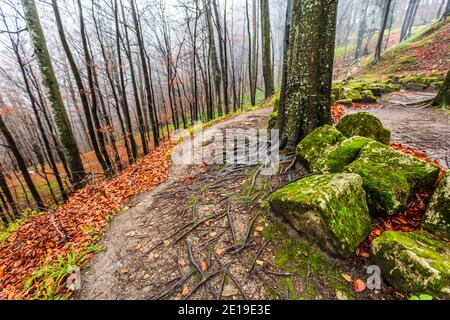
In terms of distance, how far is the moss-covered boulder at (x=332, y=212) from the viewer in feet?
7.20

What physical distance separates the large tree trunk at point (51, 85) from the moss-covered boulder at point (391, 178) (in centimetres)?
661

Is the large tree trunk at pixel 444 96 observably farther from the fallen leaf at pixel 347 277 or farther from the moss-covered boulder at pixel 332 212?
the fallen leaf at pixel 347 277

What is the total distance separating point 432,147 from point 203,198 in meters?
4.80

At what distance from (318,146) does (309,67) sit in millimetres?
1541

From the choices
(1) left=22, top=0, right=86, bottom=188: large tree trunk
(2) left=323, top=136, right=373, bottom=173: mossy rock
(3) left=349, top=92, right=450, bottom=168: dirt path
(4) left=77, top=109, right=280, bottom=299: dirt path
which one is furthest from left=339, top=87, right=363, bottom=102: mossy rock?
(1) left=22, top=0, right=86, bottom=188: large tree trunk

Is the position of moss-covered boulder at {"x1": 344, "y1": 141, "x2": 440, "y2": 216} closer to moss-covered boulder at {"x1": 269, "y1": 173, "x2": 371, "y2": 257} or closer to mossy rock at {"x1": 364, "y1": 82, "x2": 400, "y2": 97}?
moss-covered boulder at {"x1": 269, "y1": 173, "x2": 371, "y2": 257}

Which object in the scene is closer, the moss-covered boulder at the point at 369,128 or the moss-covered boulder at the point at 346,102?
the moss-covered boulder at the point at 369,128

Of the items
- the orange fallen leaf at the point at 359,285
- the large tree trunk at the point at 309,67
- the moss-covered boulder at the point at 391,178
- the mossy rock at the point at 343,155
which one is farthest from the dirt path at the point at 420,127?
the orange fallen leaf at the point at 359,285

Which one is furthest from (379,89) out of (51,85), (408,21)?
(408,21)

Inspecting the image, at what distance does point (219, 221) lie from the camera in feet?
10.5

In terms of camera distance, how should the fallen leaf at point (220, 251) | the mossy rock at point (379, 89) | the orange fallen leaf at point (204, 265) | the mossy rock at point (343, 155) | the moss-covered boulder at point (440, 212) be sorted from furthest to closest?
the mossy rock at point (379, 89), the mossy rock at point (343, 155), the fallen leaf at point (220, 251), the orange fallen leaf at point (204, 265), the moss-covered boulder at point (440, 212)

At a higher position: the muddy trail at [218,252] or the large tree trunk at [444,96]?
the large tree trunk at [444,96]
